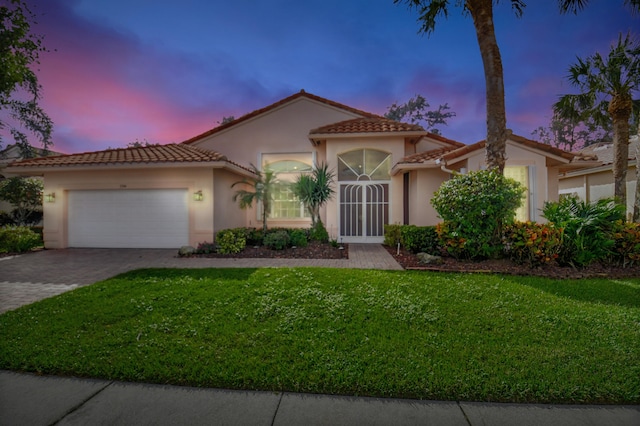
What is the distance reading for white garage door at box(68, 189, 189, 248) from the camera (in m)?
11.3

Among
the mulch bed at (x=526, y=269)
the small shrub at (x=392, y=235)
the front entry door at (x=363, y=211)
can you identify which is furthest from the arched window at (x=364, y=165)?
the mulch bed at (x=526, y=269)

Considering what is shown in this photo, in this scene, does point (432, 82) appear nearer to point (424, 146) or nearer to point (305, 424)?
point (424, 146)

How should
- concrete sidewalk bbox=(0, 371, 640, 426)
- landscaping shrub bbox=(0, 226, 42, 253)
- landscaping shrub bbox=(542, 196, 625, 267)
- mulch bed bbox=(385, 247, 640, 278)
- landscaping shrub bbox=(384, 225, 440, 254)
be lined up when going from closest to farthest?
concrete sidewalk bbox=(0, 371, 640, 426) → mulch bed bbox=(385, 247, 640, 278) → landscaping shrub bbox=(542, 196, 625, 267) → landscaping shrub bbox=(384, 225, 440, 254) → landscaping shrub bbox=(0, 226, 42, 253)

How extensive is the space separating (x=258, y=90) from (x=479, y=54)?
13.2 metres

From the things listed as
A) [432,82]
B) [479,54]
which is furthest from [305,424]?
[432,82]

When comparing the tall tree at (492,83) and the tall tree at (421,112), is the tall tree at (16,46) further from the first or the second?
the tall tree at (421,112)

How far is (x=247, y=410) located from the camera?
251 cm

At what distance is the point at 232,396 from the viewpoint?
2.71 meters

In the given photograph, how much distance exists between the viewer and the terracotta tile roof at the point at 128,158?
10.6 metres

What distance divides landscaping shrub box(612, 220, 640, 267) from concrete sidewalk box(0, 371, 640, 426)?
6.88 m

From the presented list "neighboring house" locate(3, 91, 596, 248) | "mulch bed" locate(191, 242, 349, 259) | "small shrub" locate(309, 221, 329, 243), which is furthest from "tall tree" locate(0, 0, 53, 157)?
"small shrub" locate(309, 221, 329, 243)

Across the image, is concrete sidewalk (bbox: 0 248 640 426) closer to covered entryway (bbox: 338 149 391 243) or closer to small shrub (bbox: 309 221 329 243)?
small shrub (bbox: 309 221 329 243)

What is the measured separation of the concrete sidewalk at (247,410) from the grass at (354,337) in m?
0.13

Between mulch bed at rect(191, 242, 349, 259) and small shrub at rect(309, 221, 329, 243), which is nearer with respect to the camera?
mulch bed at rect(191, 242, 349, 259)
